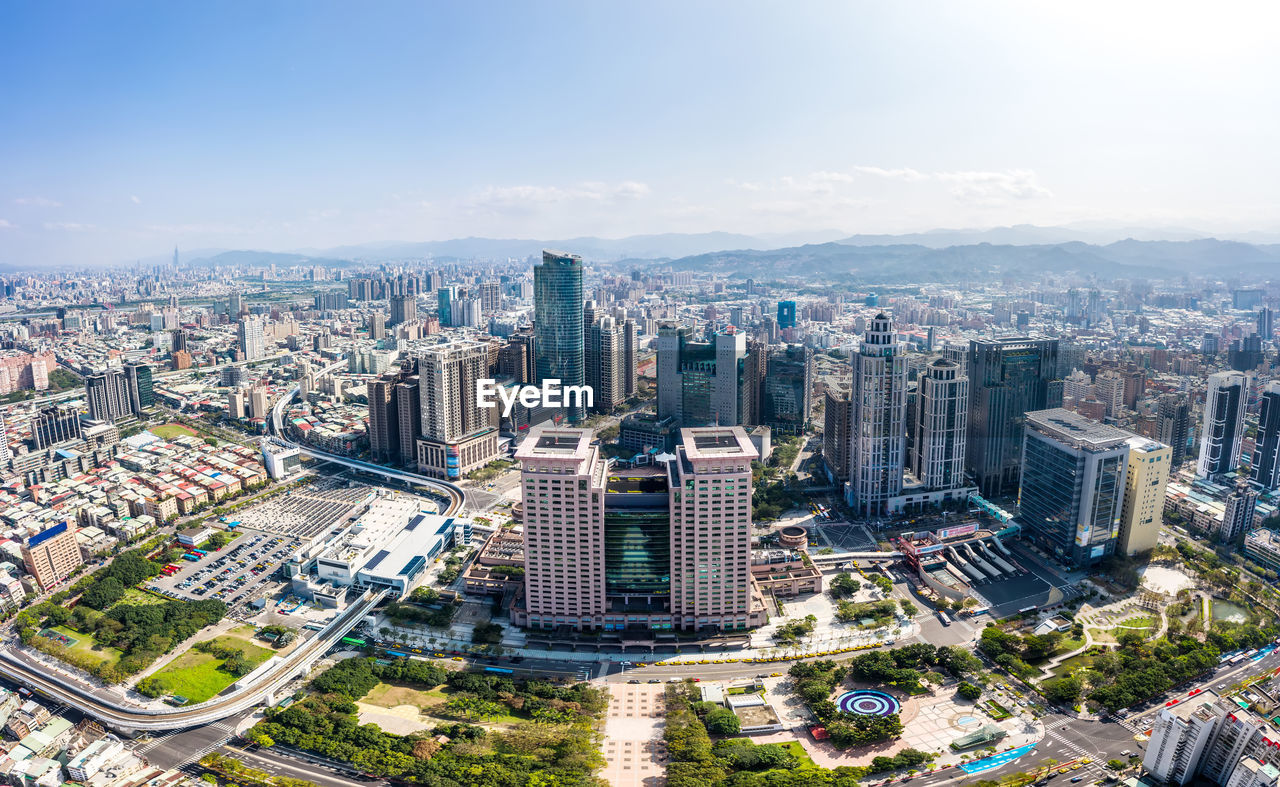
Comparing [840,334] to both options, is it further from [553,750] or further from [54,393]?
[54,393]

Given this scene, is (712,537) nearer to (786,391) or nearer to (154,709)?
(154,709)

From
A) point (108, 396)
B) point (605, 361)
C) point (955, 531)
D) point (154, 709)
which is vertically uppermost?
point (605, 361)

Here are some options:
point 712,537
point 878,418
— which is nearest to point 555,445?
point 712,537

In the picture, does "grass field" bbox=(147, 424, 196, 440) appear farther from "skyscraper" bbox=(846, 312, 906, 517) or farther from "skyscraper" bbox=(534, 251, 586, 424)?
"skyscraper" bbox=(846, 312, 906, 517)

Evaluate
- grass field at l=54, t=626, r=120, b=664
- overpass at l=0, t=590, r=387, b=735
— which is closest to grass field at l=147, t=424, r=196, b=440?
grass field at l=54, t=626, r=120, b=664

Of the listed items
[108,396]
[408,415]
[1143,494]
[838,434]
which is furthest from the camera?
[108,396]

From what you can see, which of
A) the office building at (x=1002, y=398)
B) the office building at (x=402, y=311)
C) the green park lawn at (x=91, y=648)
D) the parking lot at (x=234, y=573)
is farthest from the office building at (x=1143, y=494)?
the office building at (x=402, y=311)
